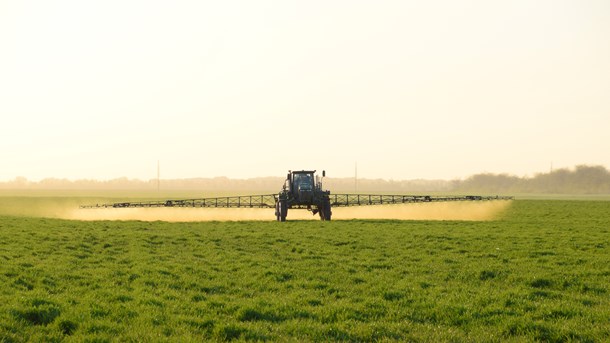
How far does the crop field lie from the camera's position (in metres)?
10.2

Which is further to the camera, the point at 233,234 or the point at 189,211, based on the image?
the point at 189,211

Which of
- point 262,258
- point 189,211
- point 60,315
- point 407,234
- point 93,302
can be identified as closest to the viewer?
point 60,315

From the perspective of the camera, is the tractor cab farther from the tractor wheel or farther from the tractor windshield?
the tractor wheel

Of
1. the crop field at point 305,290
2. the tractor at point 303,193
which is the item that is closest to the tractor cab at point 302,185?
the tractor at point 303,193

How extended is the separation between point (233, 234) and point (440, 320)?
19.1m

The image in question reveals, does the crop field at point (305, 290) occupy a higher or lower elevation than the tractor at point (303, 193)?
lower

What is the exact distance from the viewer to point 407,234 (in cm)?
2880

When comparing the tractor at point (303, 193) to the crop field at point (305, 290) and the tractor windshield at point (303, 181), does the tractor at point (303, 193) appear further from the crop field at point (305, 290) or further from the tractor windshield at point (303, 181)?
the crop field at point (305, 290)

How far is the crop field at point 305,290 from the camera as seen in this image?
10.2 meters

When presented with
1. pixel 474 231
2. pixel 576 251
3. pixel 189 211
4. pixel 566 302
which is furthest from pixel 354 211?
pixel 566 302

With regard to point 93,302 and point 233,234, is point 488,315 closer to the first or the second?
point 93,302

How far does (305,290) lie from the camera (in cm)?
1409

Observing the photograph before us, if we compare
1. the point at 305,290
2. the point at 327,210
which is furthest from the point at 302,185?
the point at 305,290

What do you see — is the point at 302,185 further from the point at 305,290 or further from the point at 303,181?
the point at 305,290
